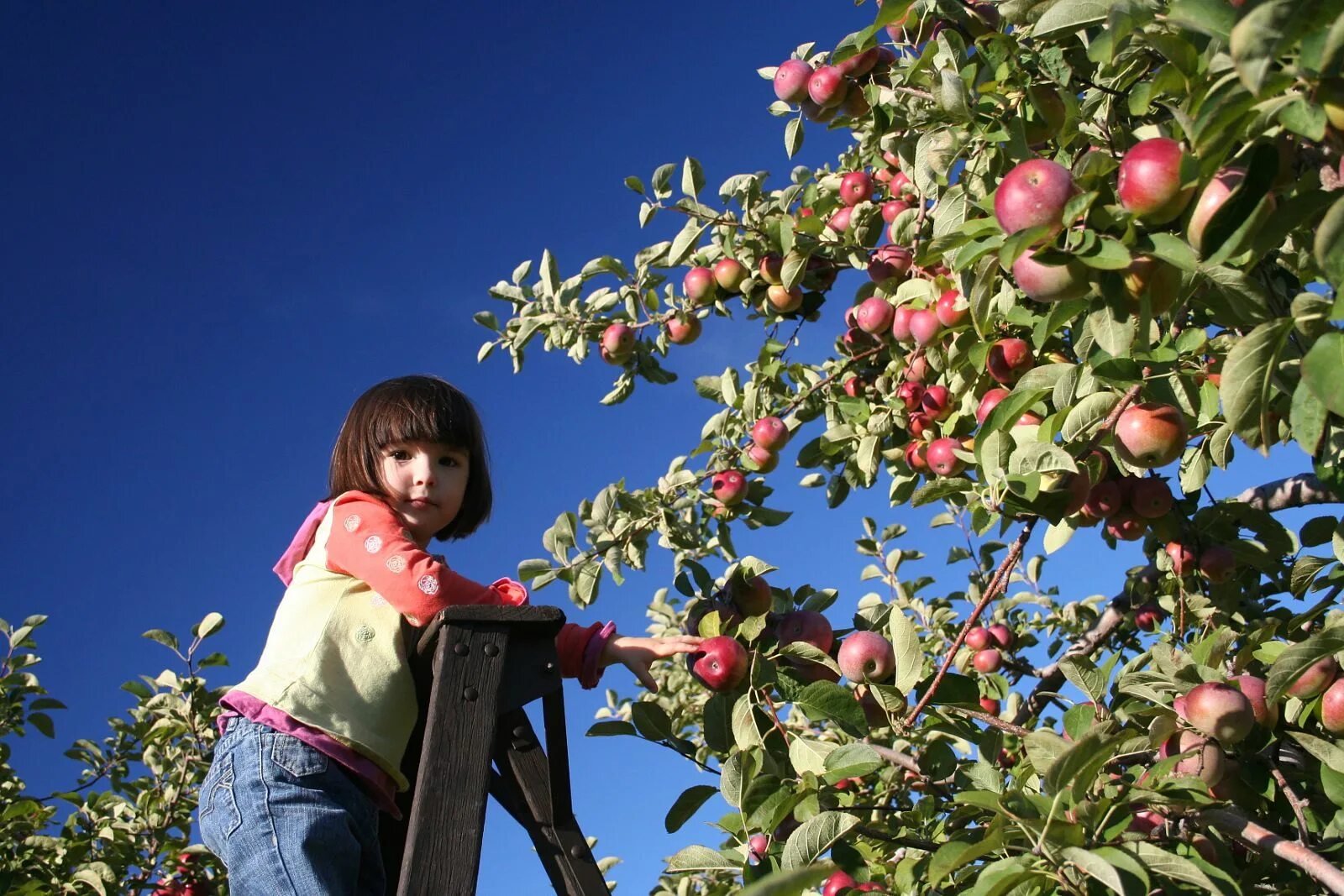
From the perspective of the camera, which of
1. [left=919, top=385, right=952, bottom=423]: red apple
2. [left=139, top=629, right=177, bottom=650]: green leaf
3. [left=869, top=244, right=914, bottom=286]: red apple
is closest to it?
[left=919, top=385, right=952, bottom=423]: red apple

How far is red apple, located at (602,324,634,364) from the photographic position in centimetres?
340

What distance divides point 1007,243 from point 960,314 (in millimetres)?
1128

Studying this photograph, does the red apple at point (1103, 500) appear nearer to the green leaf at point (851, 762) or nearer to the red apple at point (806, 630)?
the red apple at point (806, 630)

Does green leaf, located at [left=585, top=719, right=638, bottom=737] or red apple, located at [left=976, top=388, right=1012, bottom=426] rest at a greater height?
red apple, located at [left=976, top=388, right=1012, bottom=426]

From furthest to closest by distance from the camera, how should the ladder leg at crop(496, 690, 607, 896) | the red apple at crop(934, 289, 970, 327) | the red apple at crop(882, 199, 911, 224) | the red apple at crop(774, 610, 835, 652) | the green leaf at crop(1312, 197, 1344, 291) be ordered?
the red apple at crop(882, 199, 911, 224), the red apple at crop(934, 289, 970, 327), the red apple at crop(774, 610, 835, 652), the ladder leg at crop(496, 690, 607, 896), the green leaf at crop(1312, 197, 1344, 291)

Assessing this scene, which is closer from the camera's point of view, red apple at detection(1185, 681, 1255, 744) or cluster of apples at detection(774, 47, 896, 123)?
red apple at detection(1185, 681, 1255, 744)

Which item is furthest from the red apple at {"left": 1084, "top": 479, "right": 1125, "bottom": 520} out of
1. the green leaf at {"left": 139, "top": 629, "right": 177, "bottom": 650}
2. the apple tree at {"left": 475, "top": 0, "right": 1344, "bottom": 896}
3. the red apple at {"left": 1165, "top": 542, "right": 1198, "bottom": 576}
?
the green leaf at {"left": 139, "top": 629, "right": 177, "bottom": 650}

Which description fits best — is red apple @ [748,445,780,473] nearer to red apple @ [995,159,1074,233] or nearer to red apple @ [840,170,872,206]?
red apple @ [840,170,872,206]

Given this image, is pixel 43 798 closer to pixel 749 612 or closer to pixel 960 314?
pixel 749 612

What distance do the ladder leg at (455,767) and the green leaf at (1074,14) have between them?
1.20 meters

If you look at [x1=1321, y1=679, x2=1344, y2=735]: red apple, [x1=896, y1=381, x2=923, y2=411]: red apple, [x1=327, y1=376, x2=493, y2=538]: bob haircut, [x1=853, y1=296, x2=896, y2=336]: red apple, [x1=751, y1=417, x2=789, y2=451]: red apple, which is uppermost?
[x1=853, y1=296, x2=896, y2=336]: red apple

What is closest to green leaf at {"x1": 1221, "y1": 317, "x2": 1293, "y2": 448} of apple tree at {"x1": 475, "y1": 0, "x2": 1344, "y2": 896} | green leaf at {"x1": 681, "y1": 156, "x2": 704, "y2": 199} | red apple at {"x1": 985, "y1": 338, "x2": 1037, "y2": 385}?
apple tree at {"x1": 475, "y1": 0, "x2": 1344, "y2": 896}

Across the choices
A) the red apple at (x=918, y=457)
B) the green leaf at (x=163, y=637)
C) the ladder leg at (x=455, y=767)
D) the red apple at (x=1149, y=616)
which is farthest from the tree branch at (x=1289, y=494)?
the green leaf at (x=163, y=637)

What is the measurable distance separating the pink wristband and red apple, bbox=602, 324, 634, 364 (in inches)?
59.9
